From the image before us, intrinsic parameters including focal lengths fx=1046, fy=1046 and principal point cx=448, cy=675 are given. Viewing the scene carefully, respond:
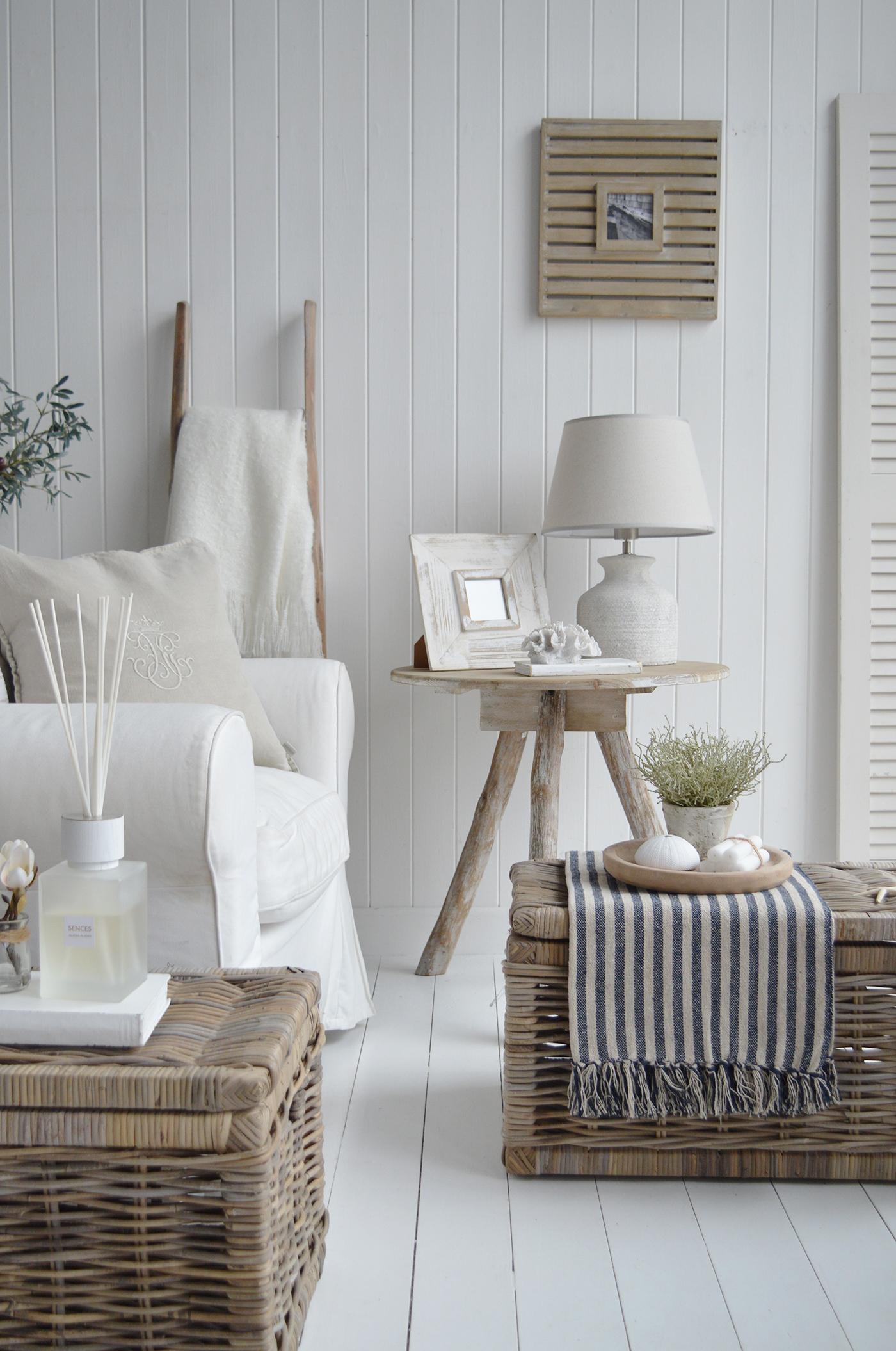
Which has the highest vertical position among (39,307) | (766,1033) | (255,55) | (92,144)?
(255,55)

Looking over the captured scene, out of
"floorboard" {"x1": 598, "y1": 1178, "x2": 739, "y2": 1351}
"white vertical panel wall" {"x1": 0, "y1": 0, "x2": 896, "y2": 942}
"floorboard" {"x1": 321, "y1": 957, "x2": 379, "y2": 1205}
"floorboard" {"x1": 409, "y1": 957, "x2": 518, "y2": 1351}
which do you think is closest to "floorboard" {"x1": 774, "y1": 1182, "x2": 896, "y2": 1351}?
"floorboard" {"x1": 598, "y1": 1178, "x2": 739, "y2": 1351}

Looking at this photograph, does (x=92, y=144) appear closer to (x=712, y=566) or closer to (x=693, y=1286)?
(x=712, y=566)

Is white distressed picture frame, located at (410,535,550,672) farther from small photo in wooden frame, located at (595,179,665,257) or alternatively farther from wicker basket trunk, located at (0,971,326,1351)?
wicker basket trunk, located at (0,971,326,1351)

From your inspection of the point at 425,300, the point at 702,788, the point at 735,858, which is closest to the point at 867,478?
the point at 425,300

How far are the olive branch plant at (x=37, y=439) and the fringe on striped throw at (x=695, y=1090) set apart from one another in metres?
1.49

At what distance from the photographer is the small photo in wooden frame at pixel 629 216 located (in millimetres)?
2232

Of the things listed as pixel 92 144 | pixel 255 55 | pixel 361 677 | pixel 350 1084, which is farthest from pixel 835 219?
pixel 350 1084

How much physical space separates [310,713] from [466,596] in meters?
0.41

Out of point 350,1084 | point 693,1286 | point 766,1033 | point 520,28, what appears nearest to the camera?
point 693,1286

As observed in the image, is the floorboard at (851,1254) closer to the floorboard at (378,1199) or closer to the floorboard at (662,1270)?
the floorboard at (662,1270)

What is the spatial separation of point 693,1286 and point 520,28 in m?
2.30

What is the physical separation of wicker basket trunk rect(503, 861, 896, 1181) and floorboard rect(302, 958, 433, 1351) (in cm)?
17

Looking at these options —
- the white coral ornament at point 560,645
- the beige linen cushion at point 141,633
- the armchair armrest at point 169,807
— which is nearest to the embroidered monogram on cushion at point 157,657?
the beige linen cushion at point 141,633

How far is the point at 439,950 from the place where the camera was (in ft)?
6.98
